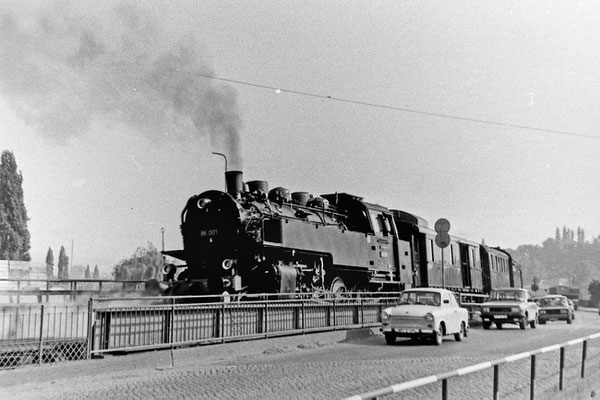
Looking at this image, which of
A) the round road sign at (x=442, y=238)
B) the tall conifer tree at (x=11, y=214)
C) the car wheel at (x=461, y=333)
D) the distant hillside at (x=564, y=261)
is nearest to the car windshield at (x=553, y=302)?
the round road sign at (x=442, y=238)

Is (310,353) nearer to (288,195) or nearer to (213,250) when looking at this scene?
(213,250)

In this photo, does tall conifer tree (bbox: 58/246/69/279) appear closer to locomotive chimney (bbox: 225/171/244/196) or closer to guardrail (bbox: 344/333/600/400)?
locomotive chimney (bbox: 225/171/244/196)

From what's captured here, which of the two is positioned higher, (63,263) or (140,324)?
(63,263)

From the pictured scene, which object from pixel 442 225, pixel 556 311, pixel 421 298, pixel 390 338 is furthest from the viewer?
pixel 556 311

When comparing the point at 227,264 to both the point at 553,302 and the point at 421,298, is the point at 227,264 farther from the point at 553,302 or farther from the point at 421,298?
the point at 553,302

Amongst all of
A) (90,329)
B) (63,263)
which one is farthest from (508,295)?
(63,263)

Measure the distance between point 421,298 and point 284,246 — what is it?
3990mm

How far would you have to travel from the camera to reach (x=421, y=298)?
14.4 meters

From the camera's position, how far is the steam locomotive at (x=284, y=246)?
1566 centimetres

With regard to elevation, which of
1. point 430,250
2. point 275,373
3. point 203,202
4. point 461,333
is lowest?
point 275,373

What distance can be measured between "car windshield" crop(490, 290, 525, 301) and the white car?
6.41 metres

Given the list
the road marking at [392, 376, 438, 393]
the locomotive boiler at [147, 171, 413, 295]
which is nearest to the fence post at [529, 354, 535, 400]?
the road marking at [392, 376, 438, 393]

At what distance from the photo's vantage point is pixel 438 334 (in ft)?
44.7

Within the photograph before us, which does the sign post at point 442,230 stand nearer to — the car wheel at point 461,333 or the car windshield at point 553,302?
the car wheel at point 461,333
